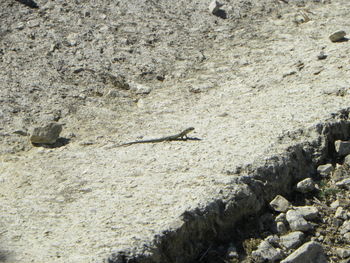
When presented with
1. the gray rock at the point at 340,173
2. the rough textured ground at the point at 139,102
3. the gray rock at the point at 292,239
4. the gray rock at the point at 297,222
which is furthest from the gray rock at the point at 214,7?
the gray rock at the point at 292,239

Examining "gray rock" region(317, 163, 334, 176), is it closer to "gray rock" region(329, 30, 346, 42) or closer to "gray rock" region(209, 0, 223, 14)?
"gray rock" region(329, 30, 346, 42)

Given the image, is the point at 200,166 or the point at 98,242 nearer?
the point at 98,242

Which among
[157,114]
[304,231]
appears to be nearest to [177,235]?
[304,231]

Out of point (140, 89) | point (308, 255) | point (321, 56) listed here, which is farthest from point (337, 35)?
point (308, 255)

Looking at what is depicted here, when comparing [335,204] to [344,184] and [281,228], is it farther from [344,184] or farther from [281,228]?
[281,228]

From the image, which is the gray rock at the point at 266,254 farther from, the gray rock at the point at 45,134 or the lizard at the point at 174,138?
the gray rock at the point at 45,134

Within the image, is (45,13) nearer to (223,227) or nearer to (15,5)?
(15,5)
